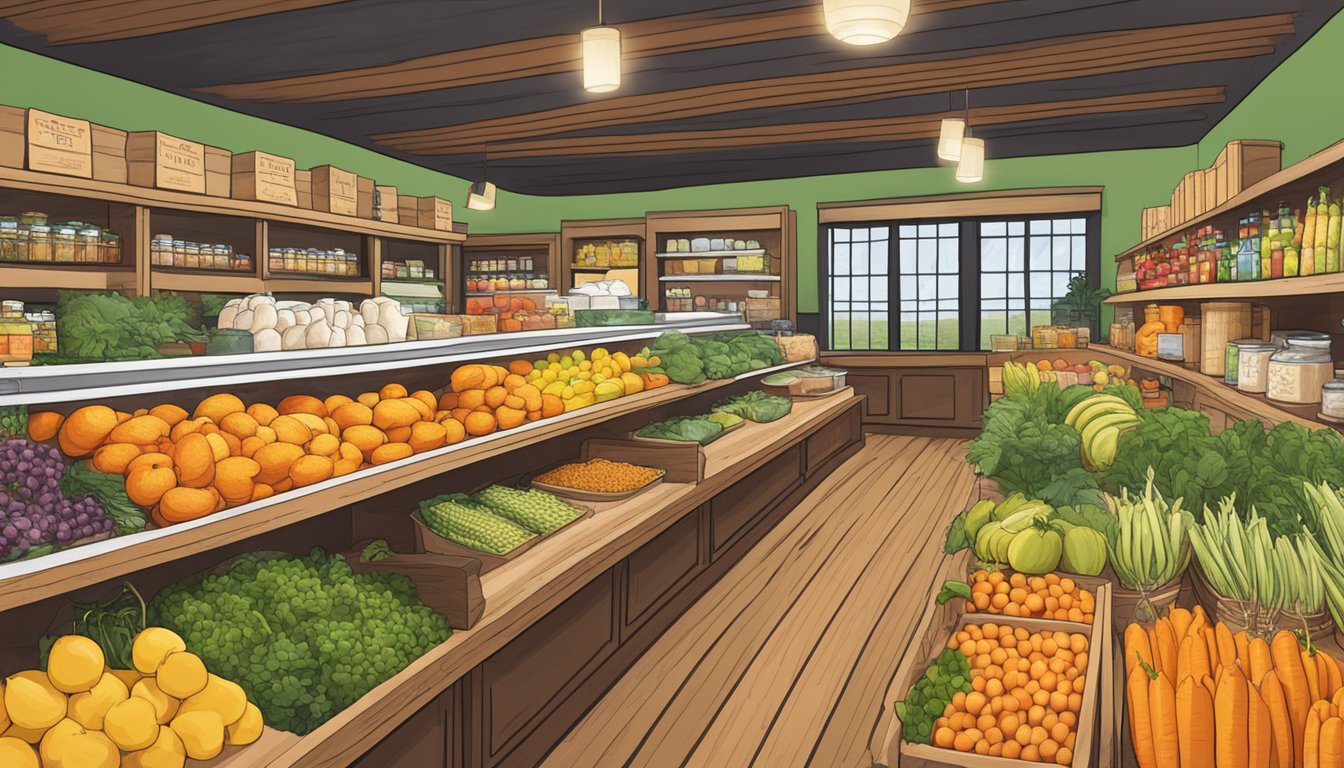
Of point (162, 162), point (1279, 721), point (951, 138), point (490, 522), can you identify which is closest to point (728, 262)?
point (951, 138)

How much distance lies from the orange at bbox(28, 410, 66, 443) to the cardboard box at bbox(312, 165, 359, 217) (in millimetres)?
4813

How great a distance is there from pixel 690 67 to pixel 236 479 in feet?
15.6

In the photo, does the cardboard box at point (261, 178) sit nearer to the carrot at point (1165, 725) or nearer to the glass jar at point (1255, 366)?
the glass jar at point (1255, 366)

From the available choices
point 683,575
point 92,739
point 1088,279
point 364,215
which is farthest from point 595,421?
point 1088,279

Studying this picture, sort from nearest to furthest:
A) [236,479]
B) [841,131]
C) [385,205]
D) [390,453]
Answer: [236,479], [390,453], [385,205], [841,131]

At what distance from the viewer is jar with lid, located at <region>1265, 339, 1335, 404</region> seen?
10.4ft

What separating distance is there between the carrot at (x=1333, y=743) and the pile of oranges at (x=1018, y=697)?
0.42 meters

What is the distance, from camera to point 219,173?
5605mm

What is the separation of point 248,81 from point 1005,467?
5.91 m

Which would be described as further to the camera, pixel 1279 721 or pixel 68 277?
pixel 68 277

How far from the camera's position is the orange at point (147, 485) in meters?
1.84

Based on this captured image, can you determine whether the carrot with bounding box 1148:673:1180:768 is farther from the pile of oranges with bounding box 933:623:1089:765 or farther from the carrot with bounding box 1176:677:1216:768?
the pile of oranges with bounding box 933:623:1089:765

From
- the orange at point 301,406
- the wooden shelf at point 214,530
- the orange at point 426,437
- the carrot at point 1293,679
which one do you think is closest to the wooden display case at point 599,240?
the wooden shelf at point 214,530

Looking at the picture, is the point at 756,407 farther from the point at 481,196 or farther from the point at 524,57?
the point at 481,196
